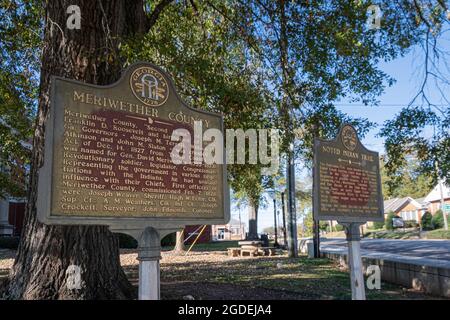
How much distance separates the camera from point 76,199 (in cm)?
430

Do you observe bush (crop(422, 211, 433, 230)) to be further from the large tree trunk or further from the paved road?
the large tree trunk

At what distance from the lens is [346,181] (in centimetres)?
711

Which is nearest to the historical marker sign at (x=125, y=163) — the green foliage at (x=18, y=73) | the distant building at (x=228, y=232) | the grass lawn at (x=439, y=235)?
the green foliage at (x=18, y=73)

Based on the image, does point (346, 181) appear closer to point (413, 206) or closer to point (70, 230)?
point (70, 230)

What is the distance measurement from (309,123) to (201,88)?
315 cm

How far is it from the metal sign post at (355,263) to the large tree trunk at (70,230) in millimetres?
3663

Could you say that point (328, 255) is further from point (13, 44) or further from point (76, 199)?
point (76, 199)

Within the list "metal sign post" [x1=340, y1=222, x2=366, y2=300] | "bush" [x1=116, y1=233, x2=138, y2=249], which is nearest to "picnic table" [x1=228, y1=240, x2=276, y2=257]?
"bush" [x1=116, y1=233, x2=138, y2=249]

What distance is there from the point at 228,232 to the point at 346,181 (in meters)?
73.2

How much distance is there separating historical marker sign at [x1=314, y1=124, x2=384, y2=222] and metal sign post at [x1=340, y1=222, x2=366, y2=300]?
0.58 ft

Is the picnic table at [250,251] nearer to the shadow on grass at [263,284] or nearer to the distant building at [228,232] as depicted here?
the shadow on grass at [263,284]

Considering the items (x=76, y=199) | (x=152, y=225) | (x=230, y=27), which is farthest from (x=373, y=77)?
(x=76, y=199)

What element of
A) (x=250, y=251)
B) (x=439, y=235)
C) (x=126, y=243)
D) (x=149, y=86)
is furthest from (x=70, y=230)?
(x=439, y=235)

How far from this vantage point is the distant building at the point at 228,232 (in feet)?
235
